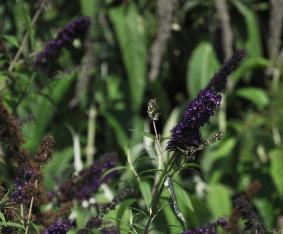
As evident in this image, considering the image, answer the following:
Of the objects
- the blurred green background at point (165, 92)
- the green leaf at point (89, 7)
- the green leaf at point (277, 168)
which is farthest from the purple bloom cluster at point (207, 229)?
the green leaf at point (277, 168)

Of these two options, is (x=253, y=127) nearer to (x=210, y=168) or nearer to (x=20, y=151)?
(x=210, y=168)

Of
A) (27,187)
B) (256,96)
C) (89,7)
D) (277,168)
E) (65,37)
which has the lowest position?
(277,168)

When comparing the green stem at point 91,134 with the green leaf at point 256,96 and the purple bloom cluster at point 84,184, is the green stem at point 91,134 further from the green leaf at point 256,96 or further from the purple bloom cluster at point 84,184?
the purple bloom cluster at point 84,184

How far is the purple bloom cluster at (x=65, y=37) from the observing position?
2.10 meters

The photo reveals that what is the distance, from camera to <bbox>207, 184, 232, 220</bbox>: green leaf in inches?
161

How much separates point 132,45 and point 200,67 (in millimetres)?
448

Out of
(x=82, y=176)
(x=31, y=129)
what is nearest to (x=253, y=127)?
(x=31, y=129)

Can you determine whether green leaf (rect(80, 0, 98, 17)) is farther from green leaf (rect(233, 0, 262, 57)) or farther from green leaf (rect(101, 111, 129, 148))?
green leaf (rect(233, 0, 262, 57))

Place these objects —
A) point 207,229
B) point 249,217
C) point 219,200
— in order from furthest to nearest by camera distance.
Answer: point 219,200 → point 249,217 → point 207,229

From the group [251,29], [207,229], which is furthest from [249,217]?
[251,29]

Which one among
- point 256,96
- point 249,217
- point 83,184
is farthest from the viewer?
point 256,96

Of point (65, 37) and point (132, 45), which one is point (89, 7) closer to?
point (132, 45)

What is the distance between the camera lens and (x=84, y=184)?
6.69 ft

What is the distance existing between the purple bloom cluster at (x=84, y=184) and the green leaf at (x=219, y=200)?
2.06m
